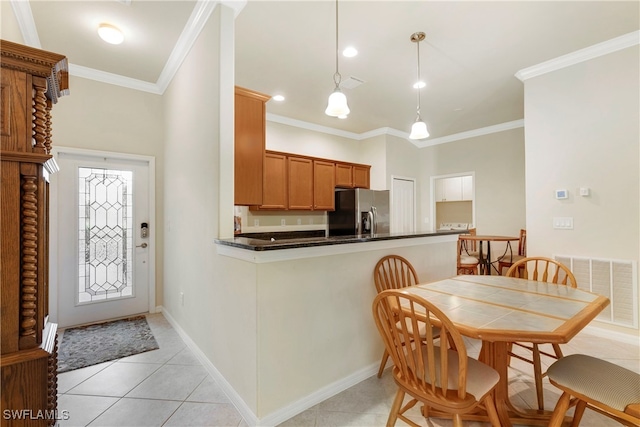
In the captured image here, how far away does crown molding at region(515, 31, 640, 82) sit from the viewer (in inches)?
110

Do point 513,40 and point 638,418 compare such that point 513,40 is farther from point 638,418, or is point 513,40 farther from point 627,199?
point 638,418

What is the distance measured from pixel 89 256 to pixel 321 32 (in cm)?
357

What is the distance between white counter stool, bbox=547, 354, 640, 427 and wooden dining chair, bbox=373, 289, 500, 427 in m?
0.28

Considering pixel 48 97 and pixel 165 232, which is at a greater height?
pixel 48 97

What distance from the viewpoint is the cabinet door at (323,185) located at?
5043mm

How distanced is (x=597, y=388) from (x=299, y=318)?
147 cm

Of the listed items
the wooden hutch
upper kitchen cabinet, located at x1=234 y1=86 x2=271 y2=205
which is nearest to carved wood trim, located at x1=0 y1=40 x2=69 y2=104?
the wooden hutch

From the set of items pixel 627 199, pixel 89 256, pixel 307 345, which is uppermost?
pixel 627 199

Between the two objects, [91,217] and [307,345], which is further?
[91,217]

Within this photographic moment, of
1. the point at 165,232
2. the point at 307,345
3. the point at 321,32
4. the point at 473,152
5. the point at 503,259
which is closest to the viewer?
the point at 307,345

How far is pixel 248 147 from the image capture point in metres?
2.54

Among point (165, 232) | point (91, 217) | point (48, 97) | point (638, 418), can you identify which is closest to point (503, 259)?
point (638, 418)

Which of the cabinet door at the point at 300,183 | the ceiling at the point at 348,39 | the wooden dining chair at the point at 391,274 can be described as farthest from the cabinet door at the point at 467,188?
the wooden dining chair at the point at 391,274

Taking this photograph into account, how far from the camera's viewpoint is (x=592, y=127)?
3.01 metres
